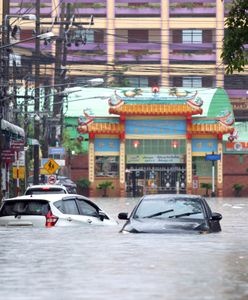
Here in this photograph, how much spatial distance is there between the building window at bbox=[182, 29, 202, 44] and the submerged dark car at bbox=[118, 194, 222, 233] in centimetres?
9778

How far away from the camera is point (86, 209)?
27.2m

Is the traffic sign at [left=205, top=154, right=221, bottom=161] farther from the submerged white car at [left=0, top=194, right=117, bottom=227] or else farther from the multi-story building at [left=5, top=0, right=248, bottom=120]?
the submerged white car at [left=0, top=194, right=117, bottom=227]

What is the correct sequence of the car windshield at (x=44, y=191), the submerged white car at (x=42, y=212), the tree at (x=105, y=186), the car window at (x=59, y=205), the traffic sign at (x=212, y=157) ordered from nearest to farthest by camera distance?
the submerged white car at (x=42, y=212) < the car window at (x=59, y=205) < the car windshield at (x=44, y=191) < the traffic sign at (x=212, y=157) < the tree at (x=105, y=186)

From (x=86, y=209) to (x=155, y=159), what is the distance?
224ft

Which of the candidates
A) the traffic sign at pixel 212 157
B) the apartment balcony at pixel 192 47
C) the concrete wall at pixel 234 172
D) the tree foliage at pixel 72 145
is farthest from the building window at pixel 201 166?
the apartment balcony at pixel 192 47

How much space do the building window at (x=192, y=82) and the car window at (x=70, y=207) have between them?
99045 millimetres

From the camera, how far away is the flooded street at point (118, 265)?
13.4 m

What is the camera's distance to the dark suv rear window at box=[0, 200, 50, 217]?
82.5ft

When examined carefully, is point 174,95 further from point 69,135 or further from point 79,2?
point 79,2

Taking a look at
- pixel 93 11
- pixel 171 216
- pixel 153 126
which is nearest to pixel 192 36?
pixel 93 11

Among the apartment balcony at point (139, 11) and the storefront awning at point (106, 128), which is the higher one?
the apartment balcony at point (139, 11)

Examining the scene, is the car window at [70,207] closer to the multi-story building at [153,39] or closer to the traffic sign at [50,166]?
the traffic sign at [50,166]

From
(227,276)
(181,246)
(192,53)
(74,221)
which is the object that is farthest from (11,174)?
(192,53)

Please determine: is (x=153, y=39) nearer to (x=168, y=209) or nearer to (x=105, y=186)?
(x=105, y=186)
